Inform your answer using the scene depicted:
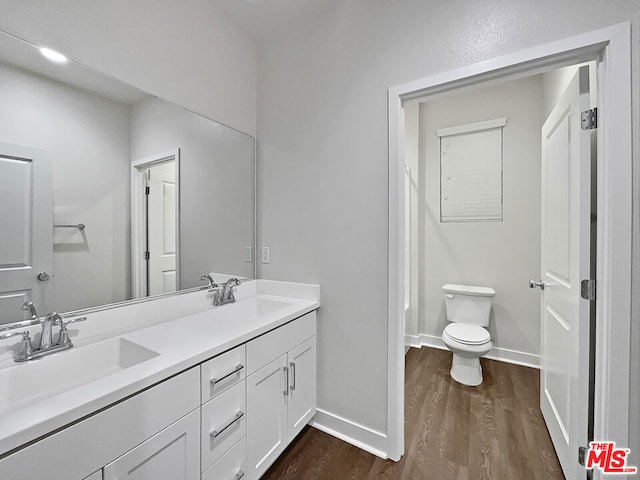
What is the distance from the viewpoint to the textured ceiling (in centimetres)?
172

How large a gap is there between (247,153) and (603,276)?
2072 millimetres

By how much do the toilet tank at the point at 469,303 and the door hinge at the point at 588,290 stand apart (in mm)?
1504

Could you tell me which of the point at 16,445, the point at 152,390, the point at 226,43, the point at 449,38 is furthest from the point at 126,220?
the point at 449,38

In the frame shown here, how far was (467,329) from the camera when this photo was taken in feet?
8.05

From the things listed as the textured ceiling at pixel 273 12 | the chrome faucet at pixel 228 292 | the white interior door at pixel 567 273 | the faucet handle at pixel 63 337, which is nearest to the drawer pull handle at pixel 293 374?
the chrome faucet at pixel 228 292

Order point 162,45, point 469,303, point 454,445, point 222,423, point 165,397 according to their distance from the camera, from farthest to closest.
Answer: point 469,303 < point 454,445 < point 162,45 < point 222,423 < point 165,397

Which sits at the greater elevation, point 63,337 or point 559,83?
point 559,83

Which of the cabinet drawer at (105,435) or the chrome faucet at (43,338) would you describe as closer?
the cabinet drawer at (105,435)

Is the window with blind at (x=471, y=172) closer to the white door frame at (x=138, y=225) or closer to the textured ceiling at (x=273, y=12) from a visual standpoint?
the textured ceiling at (x=273, y=12)

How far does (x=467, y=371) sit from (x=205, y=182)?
251 cm

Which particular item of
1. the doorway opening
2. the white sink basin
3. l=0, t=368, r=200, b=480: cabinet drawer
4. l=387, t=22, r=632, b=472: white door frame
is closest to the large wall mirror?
the white sink basin

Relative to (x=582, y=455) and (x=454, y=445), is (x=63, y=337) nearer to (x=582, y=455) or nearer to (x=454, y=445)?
(x=454, y=445)

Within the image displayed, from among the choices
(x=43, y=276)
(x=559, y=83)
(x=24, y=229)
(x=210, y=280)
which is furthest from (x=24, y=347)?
(x=559, y=83)

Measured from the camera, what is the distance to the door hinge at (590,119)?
1.19 meters
